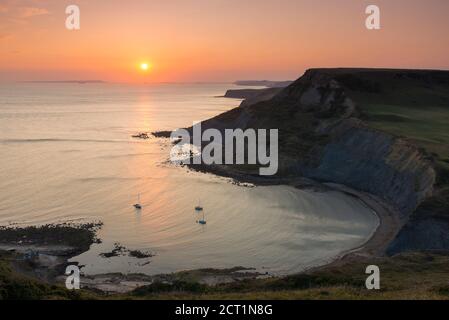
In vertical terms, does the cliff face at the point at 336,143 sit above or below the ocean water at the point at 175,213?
above

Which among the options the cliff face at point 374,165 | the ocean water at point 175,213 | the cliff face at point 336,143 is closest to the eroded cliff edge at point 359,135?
the cliff face at point 374,165

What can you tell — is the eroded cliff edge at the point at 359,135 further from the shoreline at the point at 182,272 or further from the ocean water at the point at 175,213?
the ocean water at the point at 175,213

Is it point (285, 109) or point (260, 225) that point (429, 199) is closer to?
point (260, 225)

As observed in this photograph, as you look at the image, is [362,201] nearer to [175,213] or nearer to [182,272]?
[175,213]

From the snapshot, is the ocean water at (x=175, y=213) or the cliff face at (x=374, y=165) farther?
the cliff face at (x=374, y=165)

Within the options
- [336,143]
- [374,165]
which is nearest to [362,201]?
[374,165]
